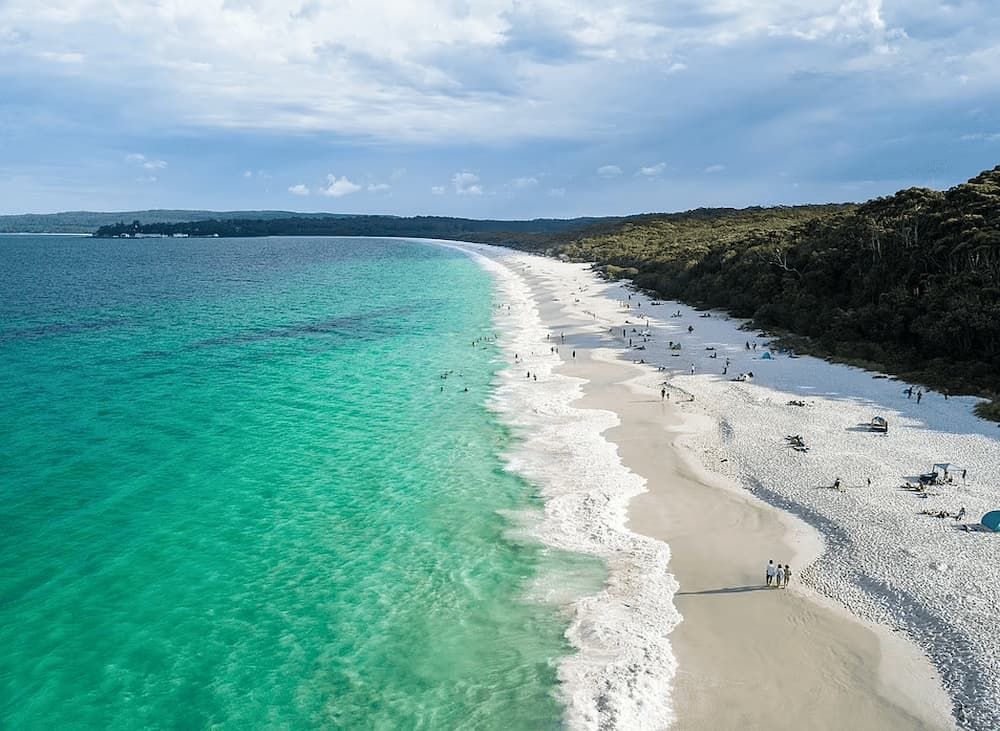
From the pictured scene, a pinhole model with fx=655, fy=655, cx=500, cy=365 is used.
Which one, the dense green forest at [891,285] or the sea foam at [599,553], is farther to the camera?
the dense green forest at [891,285]

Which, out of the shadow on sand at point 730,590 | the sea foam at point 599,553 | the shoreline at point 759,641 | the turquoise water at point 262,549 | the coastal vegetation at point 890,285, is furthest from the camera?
the coastal vegetation at point 890,285

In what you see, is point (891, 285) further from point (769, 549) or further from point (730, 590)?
point (730, 590)

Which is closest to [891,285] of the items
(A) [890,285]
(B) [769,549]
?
(A) [890,285]

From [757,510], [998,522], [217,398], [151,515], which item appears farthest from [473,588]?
[217,398]

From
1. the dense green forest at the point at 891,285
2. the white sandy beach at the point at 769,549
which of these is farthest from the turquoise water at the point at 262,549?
the dense green forest at the point at 891,285

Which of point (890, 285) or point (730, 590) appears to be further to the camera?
point (890, 285)

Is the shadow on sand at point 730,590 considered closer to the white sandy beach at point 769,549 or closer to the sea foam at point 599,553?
the white sandy beach at point 769,549
